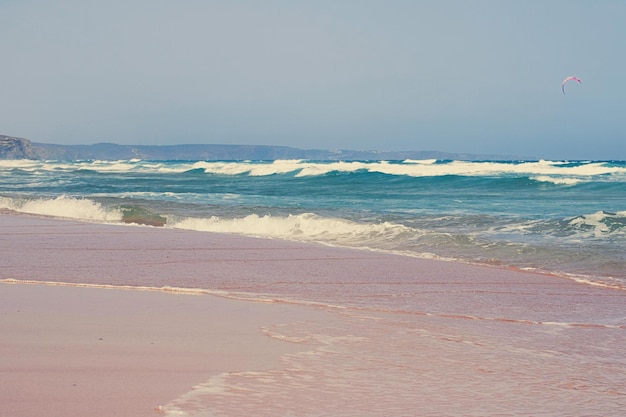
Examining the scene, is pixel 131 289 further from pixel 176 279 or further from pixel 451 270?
pixel 451 270

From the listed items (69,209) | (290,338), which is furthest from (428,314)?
(69,209)

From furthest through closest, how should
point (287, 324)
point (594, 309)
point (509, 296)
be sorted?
1. point (509, 296)
2. point (594, 309)
3. point (287, 324)

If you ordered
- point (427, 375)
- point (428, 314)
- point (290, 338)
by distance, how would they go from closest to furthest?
point (427, 375), point (290, 338), point (428, 314)

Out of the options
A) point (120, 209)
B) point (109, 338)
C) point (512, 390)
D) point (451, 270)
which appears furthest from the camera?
point (120, 209)

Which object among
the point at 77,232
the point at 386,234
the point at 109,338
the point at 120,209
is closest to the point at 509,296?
the point at 109,338

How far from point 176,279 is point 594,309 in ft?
10.9

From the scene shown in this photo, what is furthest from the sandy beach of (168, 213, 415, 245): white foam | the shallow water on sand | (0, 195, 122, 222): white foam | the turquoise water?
(0, 195, 122, 222): white foam

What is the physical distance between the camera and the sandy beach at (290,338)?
3230 millimetres

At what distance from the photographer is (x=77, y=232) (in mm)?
10867

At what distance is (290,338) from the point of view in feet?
14.2

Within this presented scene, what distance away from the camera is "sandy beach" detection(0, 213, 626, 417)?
323 centimetres

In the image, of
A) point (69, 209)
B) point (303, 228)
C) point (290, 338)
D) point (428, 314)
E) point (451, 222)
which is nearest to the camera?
point (290, 338)

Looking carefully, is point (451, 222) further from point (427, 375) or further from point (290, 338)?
point (427, 375)

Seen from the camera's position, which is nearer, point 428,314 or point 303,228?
point 428,314
